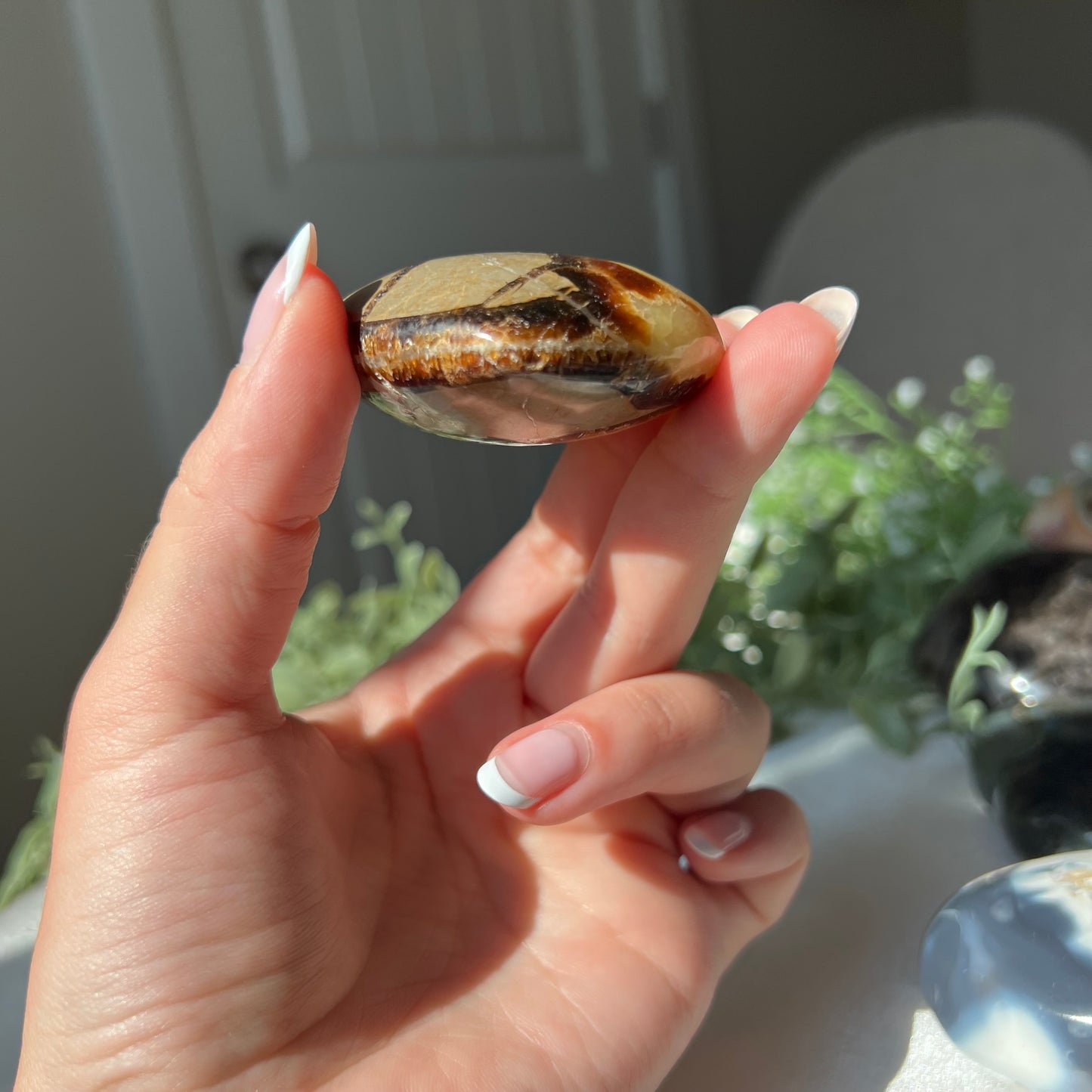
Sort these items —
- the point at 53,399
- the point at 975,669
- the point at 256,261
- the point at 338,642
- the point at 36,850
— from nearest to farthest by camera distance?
the point at 975,669 → the point at 36,850 → the point at 338,642 → the point at 53,399 → the point at 256,261

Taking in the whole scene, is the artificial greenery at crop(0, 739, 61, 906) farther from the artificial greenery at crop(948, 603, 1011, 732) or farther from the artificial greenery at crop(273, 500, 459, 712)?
the artificial greenery at crop(948, 603, 1011, 732)

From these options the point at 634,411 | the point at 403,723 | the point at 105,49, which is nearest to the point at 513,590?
the point at 403,723

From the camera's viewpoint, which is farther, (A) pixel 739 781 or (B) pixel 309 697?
(B) pixel 309 697

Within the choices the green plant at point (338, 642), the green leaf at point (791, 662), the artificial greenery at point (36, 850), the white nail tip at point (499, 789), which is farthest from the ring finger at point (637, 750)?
the artificial greenery at point (36, 850)

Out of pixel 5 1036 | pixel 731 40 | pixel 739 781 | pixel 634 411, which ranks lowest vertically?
pixel 5 1036

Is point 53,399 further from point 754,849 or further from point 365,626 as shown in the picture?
point 754,849

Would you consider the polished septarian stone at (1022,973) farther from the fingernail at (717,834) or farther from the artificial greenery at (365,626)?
the artificial greenery at (365,626)

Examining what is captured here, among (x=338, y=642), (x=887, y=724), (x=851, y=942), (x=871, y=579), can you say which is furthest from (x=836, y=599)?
(x=338, y=642)

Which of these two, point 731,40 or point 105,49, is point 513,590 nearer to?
point 105,49
